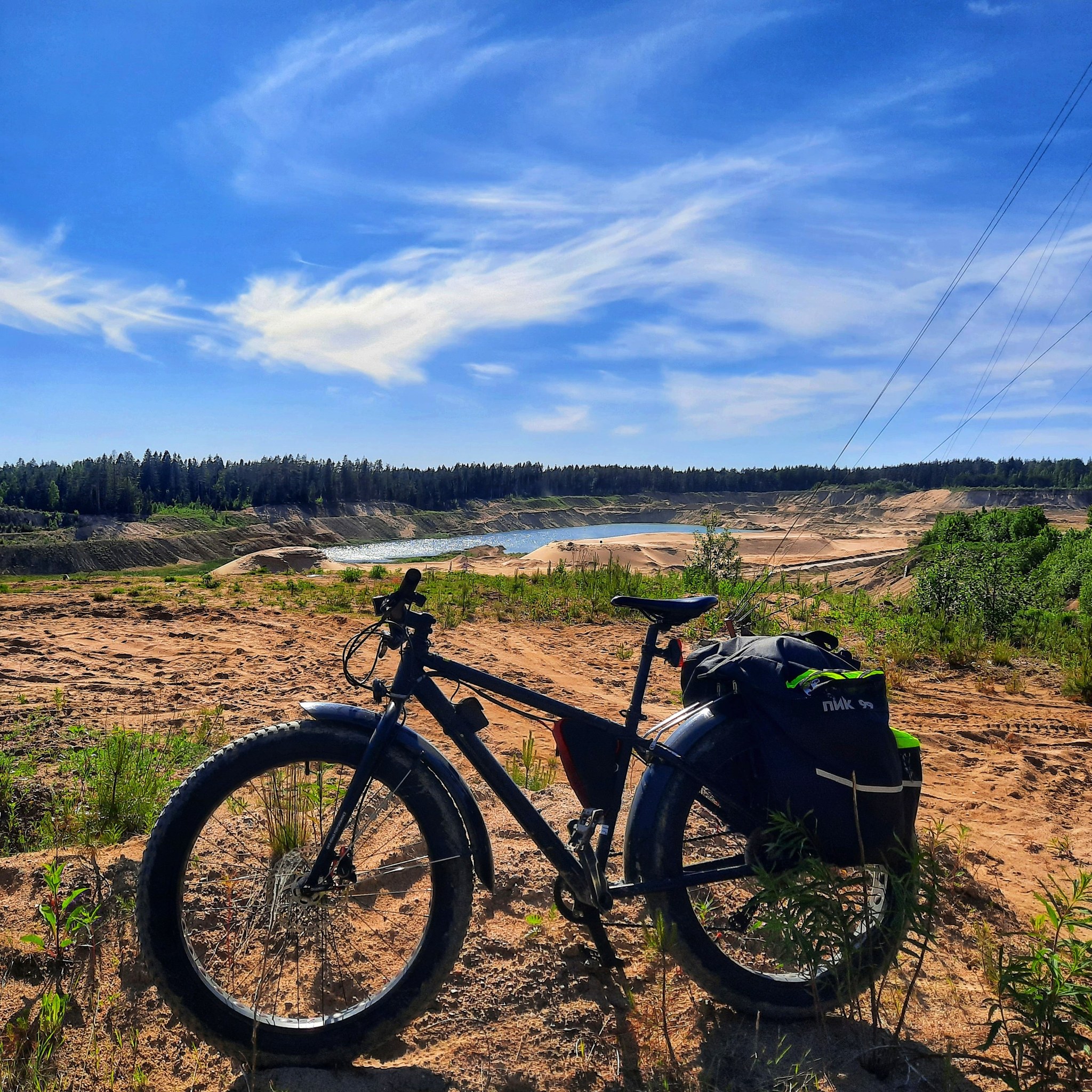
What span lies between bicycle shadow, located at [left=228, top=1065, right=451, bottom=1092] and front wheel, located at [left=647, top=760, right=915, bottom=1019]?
885 millimetres

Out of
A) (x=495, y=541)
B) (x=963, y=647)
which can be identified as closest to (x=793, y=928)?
(x=963, y=647)

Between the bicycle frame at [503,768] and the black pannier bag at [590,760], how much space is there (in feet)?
0.07

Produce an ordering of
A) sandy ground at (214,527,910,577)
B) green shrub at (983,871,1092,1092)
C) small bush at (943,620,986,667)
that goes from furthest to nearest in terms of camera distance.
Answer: sandy ground at (214,527,910,577)
small bush at (943,620,986,667)
green shrub at (983,871,1092,1092)

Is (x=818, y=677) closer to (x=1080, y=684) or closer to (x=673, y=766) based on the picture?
(x=673, y=766)

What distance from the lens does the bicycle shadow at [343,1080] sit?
2.07 metres

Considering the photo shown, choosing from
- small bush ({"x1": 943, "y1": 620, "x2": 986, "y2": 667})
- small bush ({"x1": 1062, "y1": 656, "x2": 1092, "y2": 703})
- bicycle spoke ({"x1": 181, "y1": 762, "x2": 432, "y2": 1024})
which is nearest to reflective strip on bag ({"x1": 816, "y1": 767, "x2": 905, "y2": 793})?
bicycle spoke ({"x1": 181, "y1": 762, "x2": 432, "y2": 1024})

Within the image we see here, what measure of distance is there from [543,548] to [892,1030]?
2715 centimetres

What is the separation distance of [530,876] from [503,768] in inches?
44.8

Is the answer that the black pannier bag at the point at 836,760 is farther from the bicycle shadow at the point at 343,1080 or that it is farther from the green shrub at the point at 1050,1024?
the bicycle shadow at the point at 343,1080

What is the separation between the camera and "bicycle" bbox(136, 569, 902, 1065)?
6.98 feet

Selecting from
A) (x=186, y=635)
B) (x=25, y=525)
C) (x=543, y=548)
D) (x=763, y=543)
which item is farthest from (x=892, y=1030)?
(x=25, y=525)

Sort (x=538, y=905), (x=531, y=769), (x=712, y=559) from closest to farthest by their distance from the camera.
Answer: (x=538, y=905)
(x=531, y=769)
(x=712, y=559)

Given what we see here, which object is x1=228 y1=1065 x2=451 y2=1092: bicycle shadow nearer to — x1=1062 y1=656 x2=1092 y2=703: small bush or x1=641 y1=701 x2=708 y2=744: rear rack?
x1=641 y1=701 x2=708 y2=744: rear rack

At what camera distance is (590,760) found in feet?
8.04
